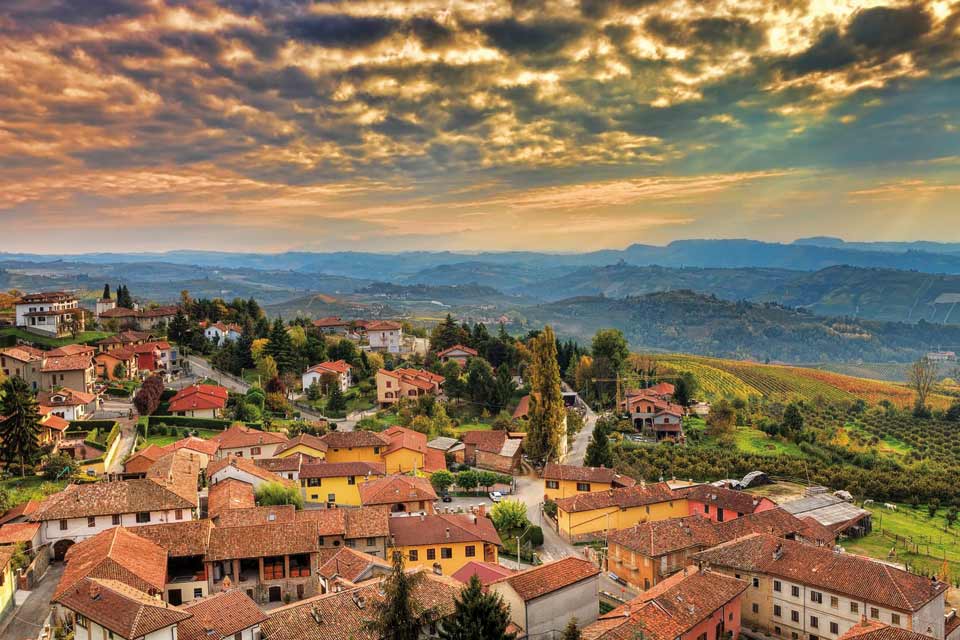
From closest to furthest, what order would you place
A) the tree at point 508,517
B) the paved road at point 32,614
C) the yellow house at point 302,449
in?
1. the paved road at point 32,614
2. the tree at point 508,517
3. the yellow house at point 302,449

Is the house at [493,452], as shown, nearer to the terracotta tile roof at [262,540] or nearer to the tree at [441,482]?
the tree at [441,482]

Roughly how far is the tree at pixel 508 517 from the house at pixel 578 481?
6478mm

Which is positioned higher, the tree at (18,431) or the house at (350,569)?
the tree at (18,431)

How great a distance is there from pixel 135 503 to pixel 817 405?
80.2 meters

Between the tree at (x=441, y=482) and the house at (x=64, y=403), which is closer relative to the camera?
the tree at (x=441, y=482)

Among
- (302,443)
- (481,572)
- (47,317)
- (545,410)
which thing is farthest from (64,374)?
(481,572)

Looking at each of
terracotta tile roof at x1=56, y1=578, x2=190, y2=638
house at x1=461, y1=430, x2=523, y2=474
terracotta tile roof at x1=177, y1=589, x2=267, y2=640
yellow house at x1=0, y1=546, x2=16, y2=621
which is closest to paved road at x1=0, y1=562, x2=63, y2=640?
yellow house at x1=0, y1=546, x2=16, y2=621

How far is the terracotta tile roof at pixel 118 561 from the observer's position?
25672mm

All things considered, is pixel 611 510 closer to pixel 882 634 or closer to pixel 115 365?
pixel 882 634

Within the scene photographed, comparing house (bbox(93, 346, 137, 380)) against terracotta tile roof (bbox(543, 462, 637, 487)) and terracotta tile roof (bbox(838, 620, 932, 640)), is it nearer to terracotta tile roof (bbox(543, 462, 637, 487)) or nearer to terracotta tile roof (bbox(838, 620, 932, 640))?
terracotta tile roof (bbox(543, 462, 637, 487))

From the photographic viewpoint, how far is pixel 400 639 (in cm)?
2059

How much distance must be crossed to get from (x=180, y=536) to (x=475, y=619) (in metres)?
17.1

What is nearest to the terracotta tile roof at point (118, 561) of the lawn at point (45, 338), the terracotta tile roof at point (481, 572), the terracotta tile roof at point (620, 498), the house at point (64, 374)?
the terracotta tile roof at point (481, 572)

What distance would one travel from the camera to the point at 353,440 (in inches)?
2110
